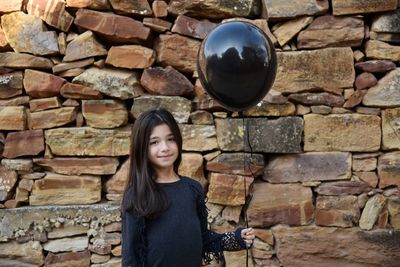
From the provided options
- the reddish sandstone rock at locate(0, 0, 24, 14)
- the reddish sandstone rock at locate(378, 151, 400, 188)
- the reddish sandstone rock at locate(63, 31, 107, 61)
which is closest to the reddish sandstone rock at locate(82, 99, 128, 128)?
the reddish sandstone rock at locate(63, 31, 107, 61)

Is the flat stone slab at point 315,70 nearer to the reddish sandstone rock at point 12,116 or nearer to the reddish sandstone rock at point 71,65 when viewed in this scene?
the reddish sandstone rock at point 71,65

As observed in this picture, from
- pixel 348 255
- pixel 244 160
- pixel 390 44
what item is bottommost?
pixel 348 255

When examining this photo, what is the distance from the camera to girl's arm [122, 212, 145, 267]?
1.75m

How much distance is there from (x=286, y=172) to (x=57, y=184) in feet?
4.73

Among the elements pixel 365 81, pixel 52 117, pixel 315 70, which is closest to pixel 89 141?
pixel 52 117

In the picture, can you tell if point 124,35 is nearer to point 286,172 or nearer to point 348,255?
point 286,172

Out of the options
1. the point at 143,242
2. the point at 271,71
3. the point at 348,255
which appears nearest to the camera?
the point at 143,242

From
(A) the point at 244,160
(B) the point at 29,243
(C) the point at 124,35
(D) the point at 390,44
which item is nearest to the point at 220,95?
(A) the point at 244,160

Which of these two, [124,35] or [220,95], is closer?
[220,95]

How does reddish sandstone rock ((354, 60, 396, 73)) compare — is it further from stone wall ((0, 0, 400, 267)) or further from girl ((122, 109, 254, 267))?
girl ((122, 109, 254, 267))

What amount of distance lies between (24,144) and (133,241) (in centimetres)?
146

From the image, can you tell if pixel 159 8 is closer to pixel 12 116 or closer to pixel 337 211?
pixel 12 116

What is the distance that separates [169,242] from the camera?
1.78 m

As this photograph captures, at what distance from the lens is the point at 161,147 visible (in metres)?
1.84
